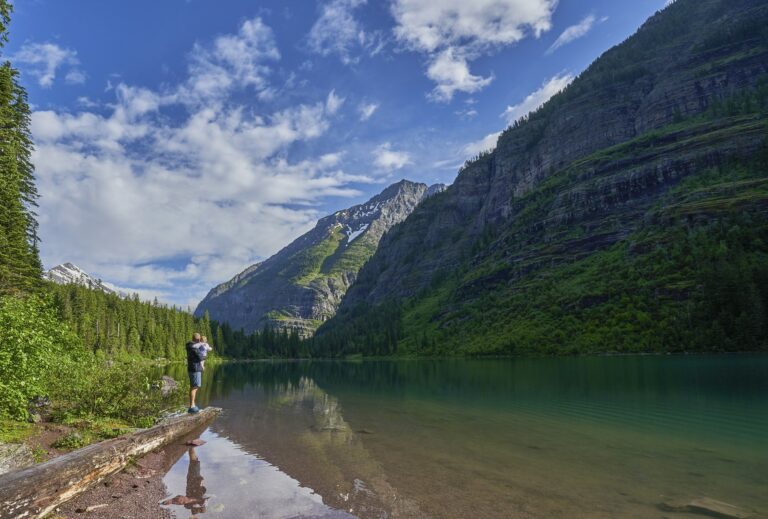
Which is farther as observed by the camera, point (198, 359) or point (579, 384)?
point (579, 384)

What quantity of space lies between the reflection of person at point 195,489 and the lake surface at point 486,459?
0.20ft

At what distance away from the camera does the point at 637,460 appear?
51.6ft

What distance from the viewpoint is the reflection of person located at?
11.1m

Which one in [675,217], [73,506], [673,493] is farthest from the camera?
[675,217]

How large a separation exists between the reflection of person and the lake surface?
0.20 feet

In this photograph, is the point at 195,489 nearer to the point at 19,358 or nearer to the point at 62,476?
the point at 62,476

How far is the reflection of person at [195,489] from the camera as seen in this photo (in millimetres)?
11128

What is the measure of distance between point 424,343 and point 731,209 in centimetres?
11462

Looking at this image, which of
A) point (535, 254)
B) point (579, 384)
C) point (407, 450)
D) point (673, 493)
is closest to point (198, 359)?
point (407, 450)

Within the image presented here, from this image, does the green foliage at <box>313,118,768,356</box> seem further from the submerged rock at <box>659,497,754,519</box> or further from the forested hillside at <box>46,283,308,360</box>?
the submerged rock at <box>659,497,754,519</box>

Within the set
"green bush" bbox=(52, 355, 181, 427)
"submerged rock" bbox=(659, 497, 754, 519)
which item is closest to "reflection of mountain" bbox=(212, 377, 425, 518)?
"green bush" bbox=(52, 355, 181, 427)

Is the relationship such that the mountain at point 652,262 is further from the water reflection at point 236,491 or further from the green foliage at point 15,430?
the green foliage at point 15,430

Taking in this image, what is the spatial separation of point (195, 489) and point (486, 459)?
10.3 m

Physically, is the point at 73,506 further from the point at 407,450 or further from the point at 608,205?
the point at 608,205
